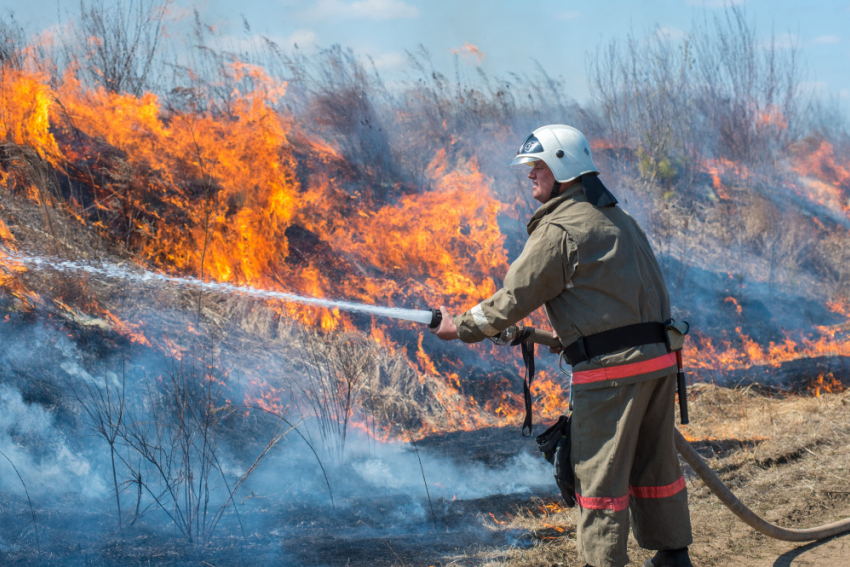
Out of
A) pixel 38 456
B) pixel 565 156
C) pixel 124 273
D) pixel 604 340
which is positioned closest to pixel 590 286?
pixel 604 340

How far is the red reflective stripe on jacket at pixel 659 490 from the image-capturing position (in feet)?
9.07

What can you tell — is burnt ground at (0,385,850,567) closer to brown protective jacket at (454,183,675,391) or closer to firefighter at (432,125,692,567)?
firefighter at (432,125,692,567)

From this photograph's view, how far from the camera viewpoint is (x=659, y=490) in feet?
9.09

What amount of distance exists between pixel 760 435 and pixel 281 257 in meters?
5.80

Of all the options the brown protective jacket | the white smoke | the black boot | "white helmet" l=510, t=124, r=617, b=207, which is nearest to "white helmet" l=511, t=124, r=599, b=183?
"white helmet" l=510, t=124, r=617, b=207

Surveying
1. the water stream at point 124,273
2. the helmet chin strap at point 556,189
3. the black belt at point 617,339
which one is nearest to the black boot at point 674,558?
the black belt at point 617,339

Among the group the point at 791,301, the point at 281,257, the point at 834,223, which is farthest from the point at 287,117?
the point at 834,223

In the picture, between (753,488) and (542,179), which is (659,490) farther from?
(753,488)

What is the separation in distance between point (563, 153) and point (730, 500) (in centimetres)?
215

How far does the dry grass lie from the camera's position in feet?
11.4

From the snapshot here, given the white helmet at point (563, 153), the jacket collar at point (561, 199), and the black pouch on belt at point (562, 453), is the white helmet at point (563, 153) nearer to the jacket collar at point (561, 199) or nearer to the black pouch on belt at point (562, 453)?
the jacket collar at point (561, 199)

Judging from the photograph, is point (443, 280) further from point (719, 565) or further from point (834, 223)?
point (834, 223)

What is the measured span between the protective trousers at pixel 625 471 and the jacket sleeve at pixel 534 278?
48 centimetres

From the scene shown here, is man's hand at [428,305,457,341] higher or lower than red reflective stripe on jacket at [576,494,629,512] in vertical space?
higher
